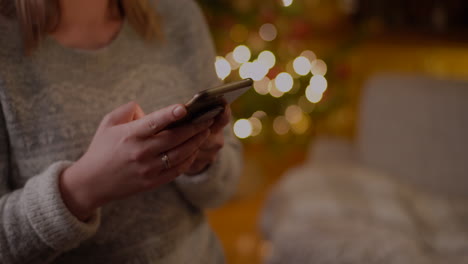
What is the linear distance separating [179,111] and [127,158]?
10 centimetres

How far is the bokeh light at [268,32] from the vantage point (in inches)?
84.0

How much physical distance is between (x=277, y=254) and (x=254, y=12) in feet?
3.53

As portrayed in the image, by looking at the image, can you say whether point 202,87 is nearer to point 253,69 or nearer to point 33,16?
point 33,16

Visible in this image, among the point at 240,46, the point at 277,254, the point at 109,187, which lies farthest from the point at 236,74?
the point at 109,187

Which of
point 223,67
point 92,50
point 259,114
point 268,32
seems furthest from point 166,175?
point 268,32

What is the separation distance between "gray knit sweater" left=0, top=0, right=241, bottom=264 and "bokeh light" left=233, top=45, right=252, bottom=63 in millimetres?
1189

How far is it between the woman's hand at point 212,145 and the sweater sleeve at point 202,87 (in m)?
0.02

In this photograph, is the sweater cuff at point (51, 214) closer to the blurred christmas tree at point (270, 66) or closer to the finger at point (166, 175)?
the finger at point (166, 175)

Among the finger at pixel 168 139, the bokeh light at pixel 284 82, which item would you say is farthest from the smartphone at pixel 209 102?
the bokeh light at pixel 284 82

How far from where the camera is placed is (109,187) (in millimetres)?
607

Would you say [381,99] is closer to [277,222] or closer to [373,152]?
[373,152]

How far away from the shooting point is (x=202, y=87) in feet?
2.72

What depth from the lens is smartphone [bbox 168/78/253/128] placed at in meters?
0.55

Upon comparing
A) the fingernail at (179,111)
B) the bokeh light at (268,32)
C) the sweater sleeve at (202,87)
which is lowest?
the bokeh light at (268,32)
